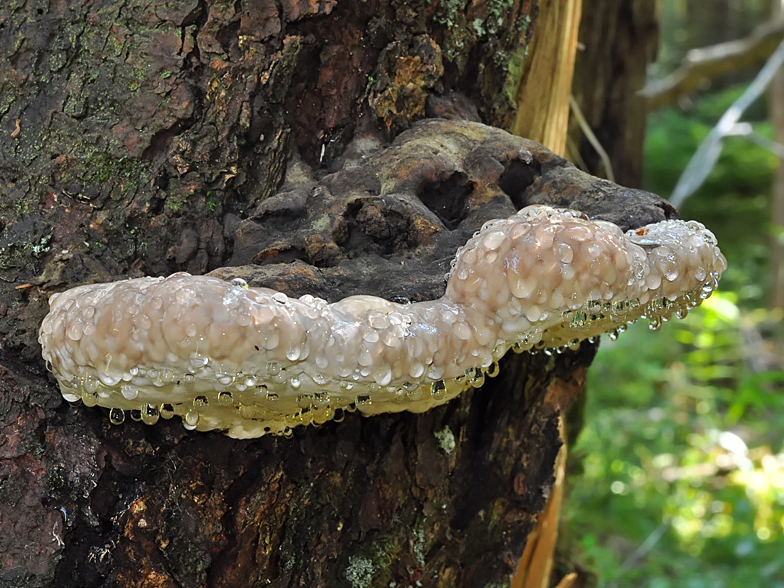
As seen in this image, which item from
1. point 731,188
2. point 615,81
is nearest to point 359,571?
point 615,81

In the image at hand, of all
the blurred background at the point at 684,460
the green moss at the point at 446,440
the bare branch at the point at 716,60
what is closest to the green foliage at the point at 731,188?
the blurred background at the point at 684,460

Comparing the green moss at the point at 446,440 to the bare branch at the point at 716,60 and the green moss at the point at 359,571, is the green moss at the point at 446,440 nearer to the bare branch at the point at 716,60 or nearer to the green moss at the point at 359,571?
the green moss at the point at 359,571

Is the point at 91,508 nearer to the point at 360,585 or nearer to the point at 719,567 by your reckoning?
the point at 360,585

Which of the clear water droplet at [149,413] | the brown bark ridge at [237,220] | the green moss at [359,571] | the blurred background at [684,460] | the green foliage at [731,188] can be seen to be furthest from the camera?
the green foliage at [731,188]

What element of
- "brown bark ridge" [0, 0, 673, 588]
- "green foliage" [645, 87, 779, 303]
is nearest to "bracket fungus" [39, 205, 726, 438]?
"brown bark ridge" [0, 0, 673, 588]

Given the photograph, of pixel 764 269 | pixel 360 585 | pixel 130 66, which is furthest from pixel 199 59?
pixel 764 269

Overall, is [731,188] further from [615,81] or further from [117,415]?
Answer: [117,415]
